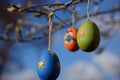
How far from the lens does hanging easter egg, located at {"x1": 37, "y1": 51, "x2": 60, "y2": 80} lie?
1271mm

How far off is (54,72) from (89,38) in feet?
0.52

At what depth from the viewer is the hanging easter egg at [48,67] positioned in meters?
1.27

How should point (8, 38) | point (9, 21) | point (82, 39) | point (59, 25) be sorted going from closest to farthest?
point (82, 39), point (59, 25), point (8, 38), point (9, 21)

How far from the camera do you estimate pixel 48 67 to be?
128 cm

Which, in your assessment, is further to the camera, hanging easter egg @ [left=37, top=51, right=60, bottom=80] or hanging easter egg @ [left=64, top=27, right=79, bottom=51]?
hanging easter egg @ [left=64, top=27, right=79, bottom=51]

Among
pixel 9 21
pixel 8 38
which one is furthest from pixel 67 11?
pixel 9 21

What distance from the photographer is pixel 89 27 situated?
4.09 feet

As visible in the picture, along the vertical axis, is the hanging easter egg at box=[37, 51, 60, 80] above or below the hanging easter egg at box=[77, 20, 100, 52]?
below

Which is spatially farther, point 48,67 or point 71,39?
point 71,39

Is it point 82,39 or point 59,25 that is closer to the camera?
point 82,39

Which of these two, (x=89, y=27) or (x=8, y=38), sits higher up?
(x=89, y=27)

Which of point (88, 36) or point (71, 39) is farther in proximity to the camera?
point (71, 39)

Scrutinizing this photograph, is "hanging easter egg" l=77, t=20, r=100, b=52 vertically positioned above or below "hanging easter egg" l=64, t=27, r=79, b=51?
above

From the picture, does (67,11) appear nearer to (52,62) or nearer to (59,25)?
(59,25)
